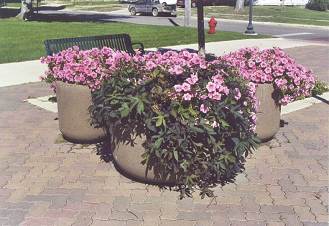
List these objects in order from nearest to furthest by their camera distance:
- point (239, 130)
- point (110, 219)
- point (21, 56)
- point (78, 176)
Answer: point (110, 219) < point (239, 130) < point (78, 176) < point (21, 56)

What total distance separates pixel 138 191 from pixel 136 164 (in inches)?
10.2

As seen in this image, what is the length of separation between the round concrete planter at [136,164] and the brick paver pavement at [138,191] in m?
0.10

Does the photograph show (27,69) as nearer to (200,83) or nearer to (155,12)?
(200,83)

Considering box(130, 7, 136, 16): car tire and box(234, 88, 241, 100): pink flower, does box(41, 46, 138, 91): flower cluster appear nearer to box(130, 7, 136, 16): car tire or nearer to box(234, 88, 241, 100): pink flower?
box(234, 88, 241, 100): pink flower

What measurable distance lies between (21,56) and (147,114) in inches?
404

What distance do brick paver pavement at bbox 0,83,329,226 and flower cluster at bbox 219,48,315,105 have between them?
28.7 inches

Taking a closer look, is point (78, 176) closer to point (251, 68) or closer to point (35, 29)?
point (251, 68)

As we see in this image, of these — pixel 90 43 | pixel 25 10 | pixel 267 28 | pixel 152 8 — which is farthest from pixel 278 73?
pixel 152 8

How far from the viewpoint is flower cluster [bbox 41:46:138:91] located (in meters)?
5.24

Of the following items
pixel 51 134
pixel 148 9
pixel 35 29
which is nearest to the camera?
pixel 51 134

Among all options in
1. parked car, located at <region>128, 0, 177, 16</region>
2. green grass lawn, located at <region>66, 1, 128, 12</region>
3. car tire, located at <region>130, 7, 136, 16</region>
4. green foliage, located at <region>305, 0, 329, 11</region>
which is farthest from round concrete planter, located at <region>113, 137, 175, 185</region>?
green foliage, located at <region>305, 0, 329, 11</region>

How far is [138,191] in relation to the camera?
4609 millimetres

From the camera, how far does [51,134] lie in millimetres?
6422

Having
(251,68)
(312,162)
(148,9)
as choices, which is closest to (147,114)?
(251,68)
